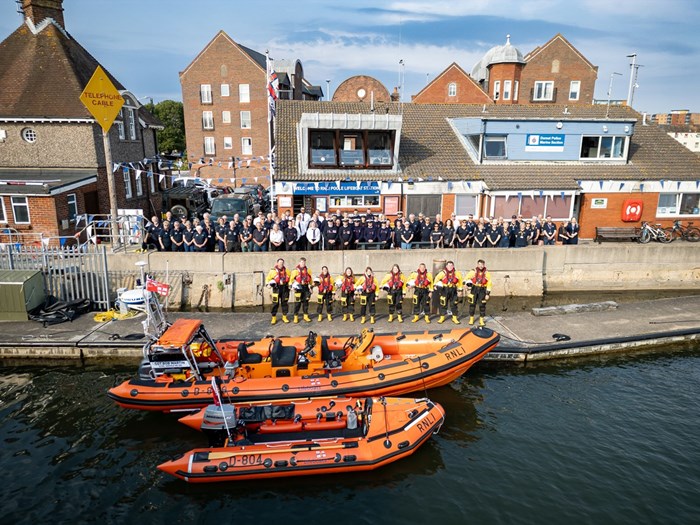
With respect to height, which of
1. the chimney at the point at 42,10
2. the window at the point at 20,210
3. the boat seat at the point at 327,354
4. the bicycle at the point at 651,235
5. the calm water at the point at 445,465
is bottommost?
the calm water at the point at 445,465

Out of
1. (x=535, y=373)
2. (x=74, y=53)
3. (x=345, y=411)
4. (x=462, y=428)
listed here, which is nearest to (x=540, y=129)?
(x=535, y=373)

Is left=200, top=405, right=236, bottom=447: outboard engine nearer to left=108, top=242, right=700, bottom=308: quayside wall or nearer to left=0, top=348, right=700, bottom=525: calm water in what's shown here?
left=0, top=348, right=700, bottom=525: calm water

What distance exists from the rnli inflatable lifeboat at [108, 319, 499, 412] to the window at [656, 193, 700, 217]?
1588 cm

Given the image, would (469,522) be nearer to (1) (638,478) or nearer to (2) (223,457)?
(1) (638,478)

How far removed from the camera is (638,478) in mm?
8430

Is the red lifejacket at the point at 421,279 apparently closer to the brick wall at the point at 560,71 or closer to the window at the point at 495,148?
the window at the point at 495,148

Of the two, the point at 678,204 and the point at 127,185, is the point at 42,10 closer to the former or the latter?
the point at 127,185

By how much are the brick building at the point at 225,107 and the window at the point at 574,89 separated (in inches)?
980

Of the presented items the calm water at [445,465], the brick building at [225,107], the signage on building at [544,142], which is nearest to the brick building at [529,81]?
the brick building at [225,107]

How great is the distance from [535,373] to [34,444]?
35.5 ft

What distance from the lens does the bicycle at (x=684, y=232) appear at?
20.8m

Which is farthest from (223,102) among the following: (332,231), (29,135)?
(332,231)

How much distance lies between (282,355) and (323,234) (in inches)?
275

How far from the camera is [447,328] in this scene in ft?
43.2
